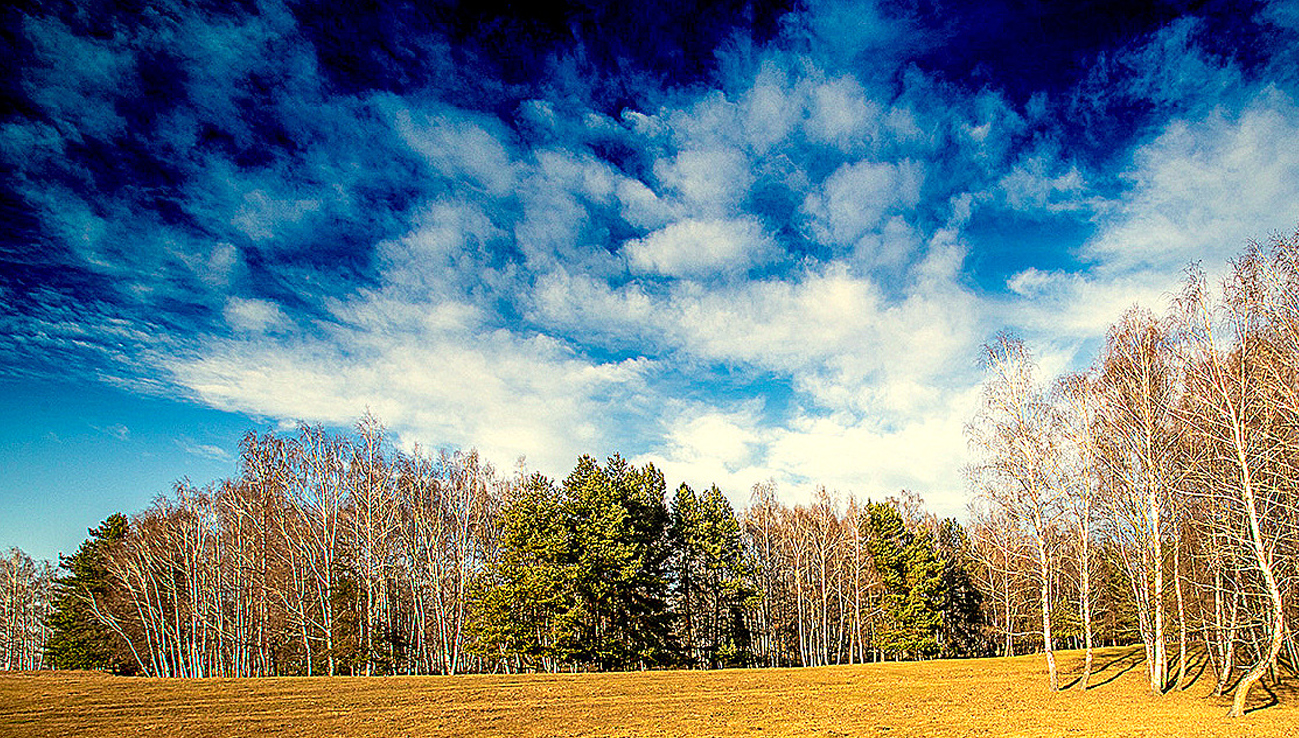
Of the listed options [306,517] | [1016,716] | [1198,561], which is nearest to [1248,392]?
[1198,561]

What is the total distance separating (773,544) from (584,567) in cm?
2207

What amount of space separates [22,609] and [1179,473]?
80.4 metres

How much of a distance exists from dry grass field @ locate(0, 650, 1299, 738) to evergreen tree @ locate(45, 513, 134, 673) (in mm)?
15543

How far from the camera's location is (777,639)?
161ft

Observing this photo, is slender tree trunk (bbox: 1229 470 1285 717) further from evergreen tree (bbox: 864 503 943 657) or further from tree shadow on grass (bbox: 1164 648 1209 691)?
evergreen tree (bbox: 864 503 943 657)

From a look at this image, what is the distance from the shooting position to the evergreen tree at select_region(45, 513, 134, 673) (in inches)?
1481

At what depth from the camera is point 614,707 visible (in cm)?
1888

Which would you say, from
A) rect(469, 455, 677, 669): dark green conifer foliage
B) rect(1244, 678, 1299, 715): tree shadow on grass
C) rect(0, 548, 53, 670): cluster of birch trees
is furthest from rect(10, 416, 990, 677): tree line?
rect(1244, 678, 1299, 715): tree shadow on grass

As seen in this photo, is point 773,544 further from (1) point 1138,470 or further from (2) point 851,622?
(1) point 1138,470

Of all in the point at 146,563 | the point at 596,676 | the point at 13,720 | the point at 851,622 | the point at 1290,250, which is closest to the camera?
the point at 13,720

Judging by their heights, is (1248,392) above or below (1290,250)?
below

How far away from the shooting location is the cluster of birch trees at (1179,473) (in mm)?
16688

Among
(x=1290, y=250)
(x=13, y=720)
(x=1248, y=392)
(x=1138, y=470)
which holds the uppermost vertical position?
(x=1290, y=250)

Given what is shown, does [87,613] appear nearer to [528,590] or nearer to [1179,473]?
[528,590]
